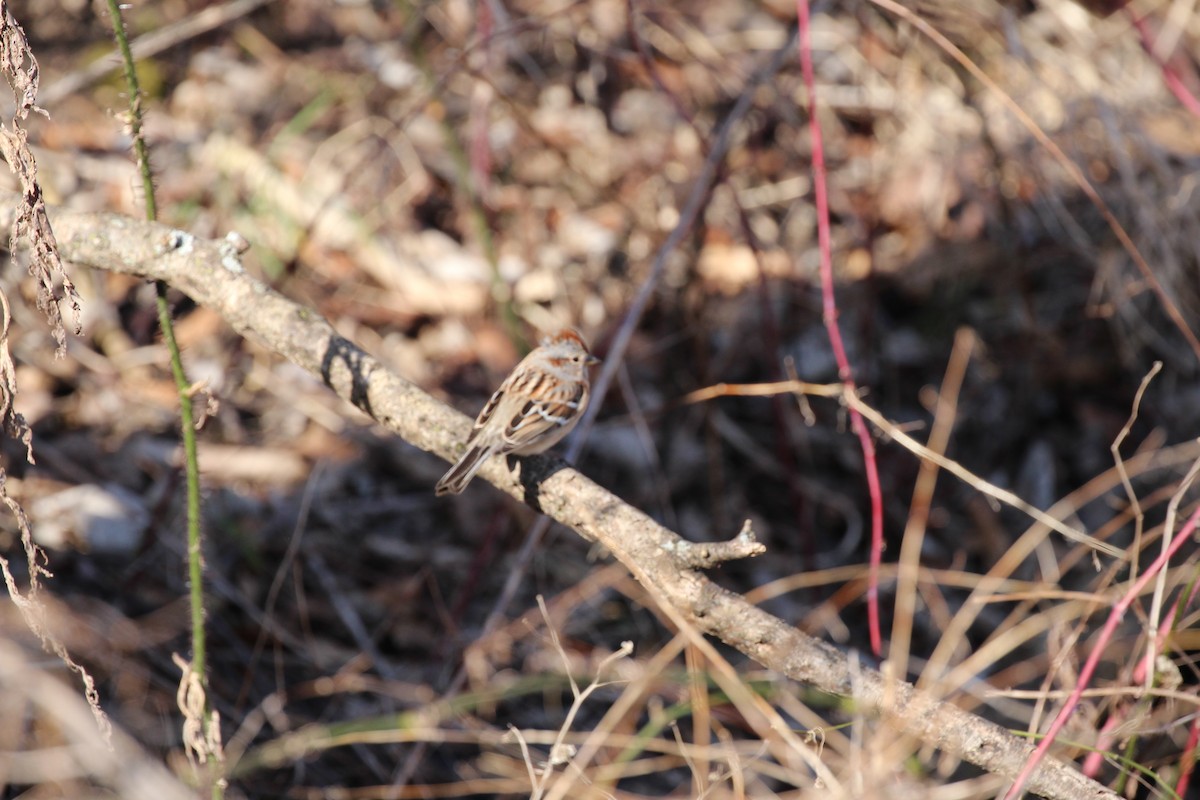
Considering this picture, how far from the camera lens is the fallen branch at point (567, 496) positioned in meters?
1.96

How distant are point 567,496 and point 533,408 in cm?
59

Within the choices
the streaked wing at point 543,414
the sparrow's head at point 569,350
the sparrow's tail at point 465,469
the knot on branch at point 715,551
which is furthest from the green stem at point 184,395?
the sparrow's head at point 569,350

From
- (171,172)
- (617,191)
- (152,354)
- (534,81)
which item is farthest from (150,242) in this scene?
(534,81)

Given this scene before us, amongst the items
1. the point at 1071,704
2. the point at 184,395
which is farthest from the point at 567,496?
the point at 1071,704

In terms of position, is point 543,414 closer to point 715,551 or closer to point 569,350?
point 569,350

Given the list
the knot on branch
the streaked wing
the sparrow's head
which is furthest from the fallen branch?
the sparrow's head

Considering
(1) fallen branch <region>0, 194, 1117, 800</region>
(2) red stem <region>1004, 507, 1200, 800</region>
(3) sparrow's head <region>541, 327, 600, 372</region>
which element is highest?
(1) fallen branch <region>0, 194, 1117, 800</region>

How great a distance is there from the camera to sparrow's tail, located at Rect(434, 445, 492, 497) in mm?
2428

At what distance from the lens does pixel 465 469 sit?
2.45 metres

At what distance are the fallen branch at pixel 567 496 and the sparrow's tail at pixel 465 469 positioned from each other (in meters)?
0.03

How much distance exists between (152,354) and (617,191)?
200cm

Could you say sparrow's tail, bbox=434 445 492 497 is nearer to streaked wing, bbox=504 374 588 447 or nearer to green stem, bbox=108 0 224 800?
streaked wing, bbox=504 374 588 447

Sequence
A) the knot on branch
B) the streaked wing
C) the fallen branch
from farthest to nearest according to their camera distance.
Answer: the streaked wing
the fallen branch
the knot on branch

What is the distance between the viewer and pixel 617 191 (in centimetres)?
483
